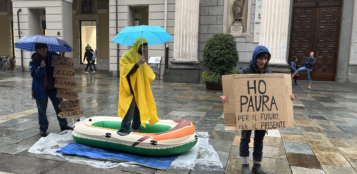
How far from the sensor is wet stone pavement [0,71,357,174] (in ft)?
11.2

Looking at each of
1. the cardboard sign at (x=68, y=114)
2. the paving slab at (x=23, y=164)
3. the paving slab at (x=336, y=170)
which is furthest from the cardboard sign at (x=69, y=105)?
the paving slab at (x=336, y=170)

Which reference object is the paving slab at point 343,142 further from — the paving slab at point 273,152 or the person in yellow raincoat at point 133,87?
the person in yellow raincoat at point 133,87

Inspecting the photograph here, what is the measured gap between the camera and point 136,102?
4.03m

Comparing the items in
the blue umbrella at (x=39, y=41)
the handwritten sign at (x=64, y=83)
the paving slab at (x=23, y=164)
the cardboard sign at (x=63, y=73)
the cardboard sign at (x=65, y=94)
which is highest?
the blue umbrella at (x=39, y=41)

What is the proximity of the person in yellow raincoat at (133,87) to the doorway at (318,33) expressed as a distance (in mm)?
12663

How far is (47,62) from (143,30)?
2109 mm

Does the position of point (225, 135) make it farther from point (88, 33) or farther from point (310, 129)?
point (88, 33)

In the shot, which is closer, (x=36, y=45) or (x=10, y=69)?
(x=36, y=45)

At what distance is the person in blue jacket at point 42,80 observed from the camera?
175 inches

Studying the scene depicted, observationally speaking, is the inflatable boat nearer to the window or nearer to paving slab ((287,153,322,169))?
paving slab ((287,153,322,169))

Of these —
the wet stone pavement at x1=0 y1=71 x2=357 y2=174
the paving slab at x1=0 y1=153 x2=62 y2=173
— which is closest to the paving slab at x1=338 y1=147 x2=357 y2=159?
the wet stone pavement at x1=0 y1=71 x2=357 y2=174

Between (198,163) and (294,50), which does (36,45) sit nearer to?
(198,163)

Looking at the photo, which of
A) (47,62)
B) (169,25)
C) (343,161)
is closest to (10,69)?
(169,25)

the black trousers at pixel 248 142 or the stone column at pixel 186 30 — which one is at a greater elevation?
the stone column at pixel 186 30
